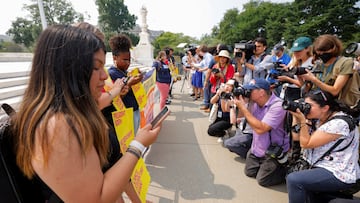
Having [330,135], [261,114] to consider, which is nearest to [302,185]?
[330,135]

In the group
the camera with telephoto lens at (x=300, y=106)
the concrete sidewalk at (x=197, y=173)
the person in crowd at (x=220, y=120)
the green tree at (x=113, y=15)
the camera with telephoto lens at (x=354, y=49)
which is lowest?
the concrete sidewalk at (x=197, y=173)

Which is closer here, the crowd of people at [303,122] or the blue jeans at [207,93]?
the crowd of people at [303,122]

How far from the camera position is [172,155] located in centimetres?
339

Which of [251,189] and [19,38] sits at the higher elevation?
[19,38]

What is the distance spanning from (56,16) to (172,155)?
48.1 m

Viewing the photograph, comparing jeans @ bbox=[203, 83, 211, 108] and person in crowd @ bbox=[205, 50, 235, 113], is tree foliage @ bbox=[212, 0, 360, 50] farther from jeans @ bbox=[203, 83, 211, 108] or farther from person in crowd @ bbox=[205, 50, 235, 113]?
person in crowd @ bbox=[205, 50, 235, 113]

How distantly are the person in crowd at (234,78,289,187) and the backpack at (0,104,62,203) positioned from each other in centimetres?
230

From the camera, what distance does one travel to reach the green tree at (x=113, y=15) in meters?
45.3

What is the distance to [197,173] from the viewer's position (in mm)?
2887

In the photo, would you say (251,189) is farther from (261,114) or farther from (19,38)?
(19,38)

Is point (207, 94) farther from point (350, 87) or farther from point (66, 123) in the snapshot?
point (66, 123)

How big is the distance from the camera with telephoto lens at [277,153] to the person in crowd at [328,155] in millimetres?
492

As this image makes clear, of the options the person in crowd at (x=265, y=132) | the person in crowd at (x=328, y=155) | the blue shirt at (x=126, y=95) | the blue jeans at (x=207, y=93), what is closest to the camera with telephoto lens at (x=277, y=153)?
the person in crowd at (x=265, y=132)

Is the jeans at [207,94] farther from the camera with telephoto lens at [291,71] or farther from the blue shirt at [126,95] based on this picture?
the blue shirt at [126,95]
